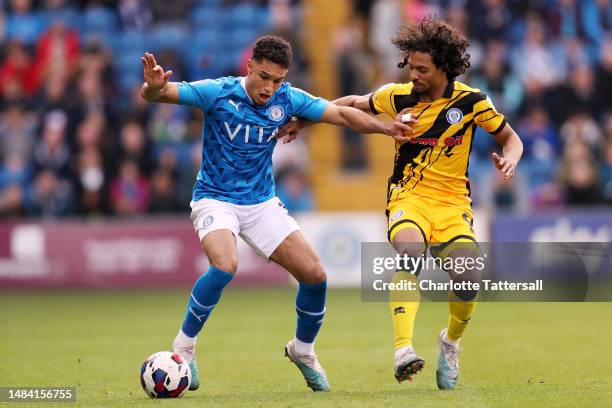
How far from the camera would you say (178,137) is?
61.3 ft

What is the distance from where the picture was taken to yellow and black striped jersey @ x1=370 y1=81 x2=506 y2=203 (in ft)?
27.5

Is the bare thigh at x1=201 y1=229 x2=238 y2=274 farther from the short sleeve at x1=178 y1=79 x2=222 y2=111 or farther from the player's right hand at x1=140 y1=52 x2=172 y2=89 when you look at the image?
the player's right hand at x1=140 y1=52 x2=172 y2=89

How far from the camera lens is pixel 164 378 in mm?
7730

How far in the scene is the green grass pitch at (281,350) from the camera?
25.4ft

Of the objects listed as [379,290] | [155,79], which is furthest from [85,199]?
[155,79]

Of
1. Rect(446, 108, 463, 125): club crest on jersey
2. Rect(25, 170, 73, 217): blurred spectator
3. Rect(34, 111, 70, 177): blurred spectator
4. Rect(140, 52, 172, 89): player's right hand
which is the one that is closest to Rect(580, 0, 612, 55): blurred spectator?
Rect(34, 111, 70, 177): blurred spectator

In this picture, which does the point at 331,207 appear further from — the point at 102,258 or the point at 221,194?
the point at 221,194

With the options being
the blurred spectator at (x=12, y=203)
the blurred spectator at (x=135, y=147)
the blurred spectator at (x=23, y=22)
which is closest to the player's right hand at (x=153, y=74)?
the blurred spectator at (x=135, y=147)

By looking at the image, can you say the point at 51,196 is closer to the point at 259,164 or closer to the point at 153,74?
the point at 259,164

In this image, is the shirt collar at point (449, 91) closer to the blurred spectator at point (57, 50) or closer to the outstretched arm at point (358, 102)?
the outstretched arm at point (358, 102)

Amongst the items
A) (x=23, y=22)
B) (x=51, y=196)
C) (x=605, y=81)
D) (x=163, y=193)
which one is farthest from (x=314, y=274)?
(x=23, y=22)

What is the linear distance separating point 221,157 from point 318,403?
85.7 inches

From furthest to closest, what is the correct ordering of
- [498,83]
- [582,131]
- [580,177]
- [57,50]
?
[57,50] < [498,83] < [582,131] < [580,177]

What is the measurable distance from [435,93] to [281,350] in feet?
12.1
